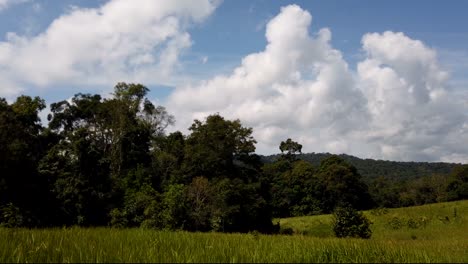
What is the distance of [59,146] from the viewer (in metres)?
40.2

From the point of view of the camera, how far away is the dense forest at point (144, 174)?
33812 mm

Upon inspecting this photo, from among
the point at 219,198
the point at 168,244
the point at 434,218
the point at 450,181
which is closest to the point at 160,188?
the point at 219,198

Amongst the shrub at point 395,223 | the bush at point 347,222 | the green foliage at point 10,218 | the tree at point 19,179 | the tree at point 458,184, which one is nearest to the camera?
the green foliage at point 10,218

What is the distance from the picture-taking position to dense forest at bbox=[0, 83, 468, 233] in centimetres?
3381

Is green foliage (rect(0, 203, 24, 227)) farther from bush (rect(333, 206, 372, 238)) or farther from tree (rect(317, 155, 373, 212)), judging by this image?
tree (rect(317, 155, 373, 212))

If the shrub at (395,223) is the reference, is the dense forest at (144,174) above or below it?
above

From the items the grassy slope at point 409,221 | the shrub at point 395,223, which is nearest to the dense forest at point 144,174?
the grassy slope at point 409,221

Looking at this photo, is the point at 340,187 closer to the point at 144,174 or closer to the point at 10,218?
the point at 144,174

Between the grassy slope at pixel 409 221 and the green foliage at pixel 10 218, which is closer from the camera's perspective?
the green foliage at pixel 10 218

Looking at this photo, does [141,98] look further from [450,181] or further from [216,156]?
[450,181]

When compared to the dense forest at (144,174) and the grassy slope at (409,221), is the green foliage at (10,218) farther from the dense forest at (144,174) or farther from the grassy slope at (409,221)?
the grassy slope at (409,221)

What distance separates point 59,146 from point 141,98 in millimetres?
19494

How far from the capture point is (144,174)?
49.4 metres

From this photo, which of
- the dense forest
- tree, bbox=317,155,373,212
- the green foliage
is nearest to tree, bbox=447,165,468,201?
the dense forest
